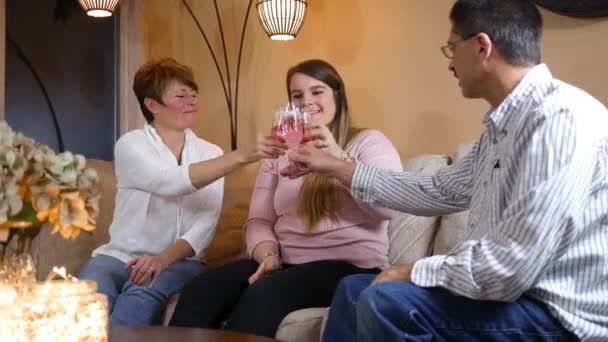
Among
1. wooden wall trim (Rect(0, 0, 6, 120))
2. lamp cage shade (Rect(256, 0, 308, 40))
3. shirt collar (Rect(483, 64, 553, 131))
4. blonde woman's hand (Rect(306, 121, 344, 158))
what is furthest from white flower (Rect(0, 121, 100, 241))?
wooden wall trim (Rect(0, 0, 6, 120))

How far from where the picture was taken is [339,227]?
2.35m

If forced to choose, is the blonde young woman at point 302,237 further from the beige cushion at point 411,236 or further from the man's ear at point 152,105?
the man's ear at point 152,105

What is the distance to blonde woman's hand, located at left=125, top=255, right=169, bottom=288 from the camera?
95.9 inches

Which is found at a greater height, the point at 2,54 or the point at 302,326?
the point at 2,54

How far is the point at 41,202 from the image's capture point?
122cm

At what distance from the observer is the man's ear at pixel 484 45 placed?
5.60ft

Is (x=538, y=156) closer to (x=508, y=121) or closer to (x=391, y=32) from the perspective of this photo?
(x=508, y=121)

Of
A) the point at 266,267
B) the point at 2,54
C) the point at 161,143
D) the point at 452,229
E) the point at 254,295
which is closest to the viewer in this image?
the point at 254,295

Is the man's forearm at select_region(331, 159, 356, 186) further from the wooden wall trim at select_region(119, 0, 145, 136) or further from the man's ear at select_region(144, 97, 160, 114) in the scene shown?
the wooden wall trim at select_region(119, 0, 145, 136)

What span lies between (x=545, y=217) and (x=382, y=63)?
Result: 179 centimetres

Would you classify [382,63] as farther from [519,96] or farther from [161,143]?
[519,96]

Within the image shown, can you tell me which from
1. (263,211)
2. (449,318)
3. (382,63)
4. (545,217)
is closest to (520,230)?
(545,217)

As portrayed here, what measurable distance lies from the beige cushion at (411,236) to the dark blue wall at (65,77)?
193 cm

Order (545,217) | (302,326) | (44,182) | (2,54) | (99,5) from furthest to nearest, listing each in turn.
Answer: (2,54) → (99,5) → (302,326) → (545,217) → (44,182)
